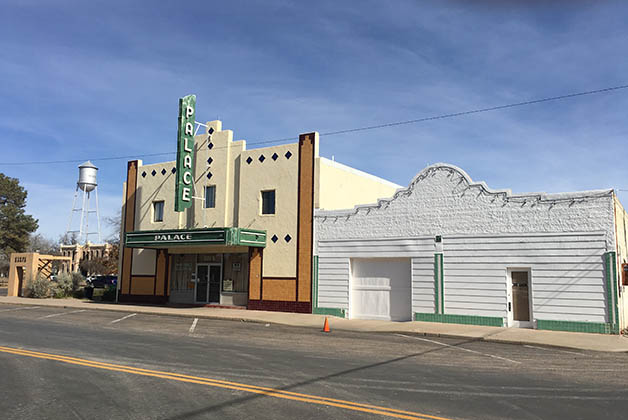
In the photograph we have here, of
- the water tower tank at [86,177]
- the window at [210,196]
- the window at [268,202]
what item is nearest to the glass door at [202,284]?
the window at [210,196]

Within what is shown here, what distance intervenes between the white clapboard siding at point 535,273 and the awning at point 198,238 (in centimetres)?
905

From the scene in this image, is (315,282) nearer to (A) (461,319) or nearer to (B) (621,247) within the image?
(A) (461,319)

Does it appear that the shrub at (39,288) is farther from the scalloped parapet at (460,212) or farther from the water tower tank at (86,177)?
the water tower tank at (86,177)

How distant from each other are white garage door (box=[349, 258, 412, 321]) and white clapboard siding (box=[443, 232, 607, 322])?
1.92 m

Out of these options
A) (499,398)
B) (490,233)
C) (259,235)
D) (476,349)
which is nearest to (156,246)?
(259,235)

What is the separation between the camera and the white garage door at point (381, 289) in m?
21.1

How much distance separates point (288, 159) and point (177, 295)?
10.3 meters

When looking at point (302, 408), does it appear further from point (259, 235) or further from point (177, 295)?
point (177, 295)

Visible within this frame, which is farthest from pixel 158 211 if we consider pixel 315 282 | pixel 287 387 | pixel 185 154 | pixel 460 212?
pixel 287 387

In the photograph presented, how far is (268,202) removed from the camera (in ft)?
85.0

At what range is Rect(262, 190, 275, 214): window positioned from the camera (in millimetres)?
25672

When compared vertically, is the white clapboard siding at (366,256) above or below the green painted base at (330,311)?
above

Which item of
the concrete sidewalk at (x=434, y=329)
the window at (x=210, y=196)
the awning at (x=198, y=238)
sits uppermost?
the window at (x=210, y=196)

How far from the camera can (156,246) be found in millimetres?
27891
